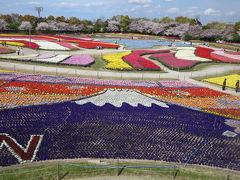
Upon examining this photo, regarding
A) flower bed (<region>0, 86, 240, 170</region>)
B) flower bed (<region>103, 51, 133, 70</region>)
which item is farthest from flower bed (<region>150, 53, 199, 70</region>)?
flower bed (<region>0, 86, 240, 170</region>)

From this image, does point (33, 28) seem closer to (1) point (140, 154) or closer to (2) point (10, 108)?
(2) point (10, 108)

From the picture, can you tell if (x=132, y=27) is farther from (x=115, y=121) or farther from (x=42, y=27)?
(x=115, y=121)

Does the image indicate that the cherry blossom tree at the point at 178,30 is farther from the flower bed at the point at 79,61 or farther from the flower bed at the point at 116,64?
the flower bed at the point at 79,61

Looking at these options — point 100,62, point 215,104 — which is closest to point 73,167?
point 215,104

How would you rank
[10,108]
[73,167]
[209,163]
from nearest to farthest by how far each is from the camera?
[73,167] → [209,163] → [10,108]

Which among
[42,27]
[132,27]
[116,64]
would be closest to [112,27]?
[132,27]

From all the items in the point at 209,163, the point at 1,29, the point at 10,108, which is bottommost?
the point at 209,163

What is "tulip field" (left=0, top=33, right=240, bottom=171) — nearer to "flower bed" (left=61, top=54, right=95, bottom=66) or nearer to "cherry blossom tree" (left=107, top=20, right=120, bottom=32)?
"flower bed" (left=61, top=54, right=95, bottom=66)

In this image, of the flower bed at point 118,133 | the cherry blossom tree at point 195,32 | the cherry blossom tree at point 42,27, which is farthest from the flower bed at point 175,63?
the cherry blossom tree at point 42,27
